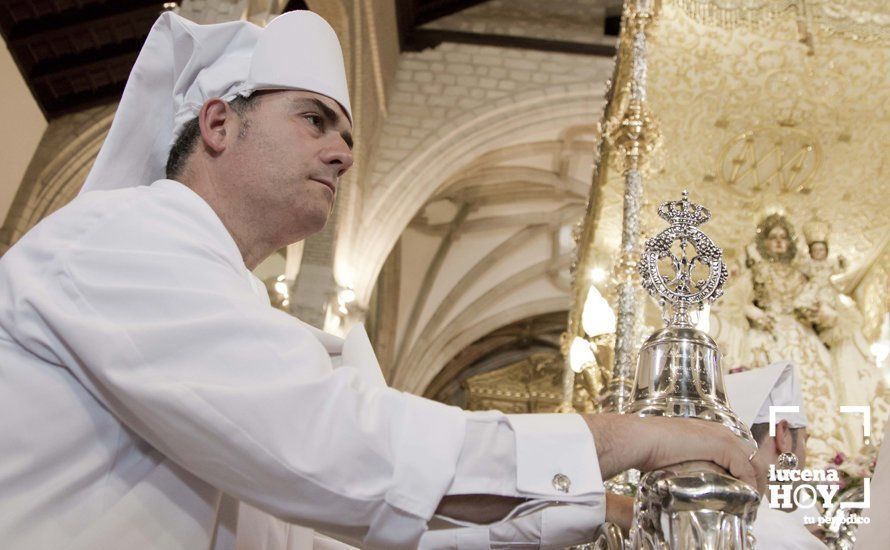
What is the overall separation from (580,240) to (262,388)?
228 inches

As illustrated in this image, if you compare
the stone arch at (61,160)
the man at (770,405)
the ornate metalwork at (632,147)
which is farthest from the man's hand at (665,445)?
the stone arch at (61,160)

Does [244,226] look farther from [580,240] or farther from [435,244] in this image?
[435,244]

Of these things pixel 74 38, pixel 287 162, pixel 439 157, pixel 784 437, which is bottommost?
pixel 784 437

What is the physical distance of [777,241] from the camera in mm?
4992

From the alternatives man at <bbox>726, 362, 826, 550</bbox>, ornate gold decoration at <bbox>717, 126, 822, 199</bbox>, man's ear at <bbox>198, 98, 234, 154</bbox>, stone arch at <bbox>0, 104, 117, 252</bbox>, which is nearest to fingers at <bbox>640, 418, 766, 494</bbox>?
man's ear at <bbox>198, 98, 234, 154</bbox>

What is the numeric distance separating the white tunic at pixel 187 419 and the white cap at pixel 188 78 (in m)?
0.34

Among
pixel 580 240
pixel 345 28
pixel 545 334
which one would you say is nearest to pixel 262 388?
pixel 580 240

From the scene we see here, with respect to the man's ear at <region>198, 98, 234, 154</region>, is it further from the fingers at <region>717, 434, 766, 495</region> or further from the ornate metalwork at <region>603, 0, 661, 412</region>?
the ornate metalwork at <region>603, 0, 661, 412</region>

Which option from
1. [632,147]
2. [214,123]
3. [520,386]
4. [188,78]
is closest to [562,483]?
[214,123]

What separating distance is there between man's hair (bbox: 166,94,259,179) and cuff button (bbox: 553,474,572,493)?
2.73ft

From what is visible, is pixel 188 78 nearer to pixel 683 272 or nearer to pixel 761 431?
pixel 683 272

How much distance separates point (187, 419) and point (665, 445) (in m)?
0.46

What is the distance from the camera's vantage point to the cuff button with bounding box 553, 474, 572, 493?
0.82 m

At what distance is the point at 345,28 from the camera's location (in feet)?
30.5
